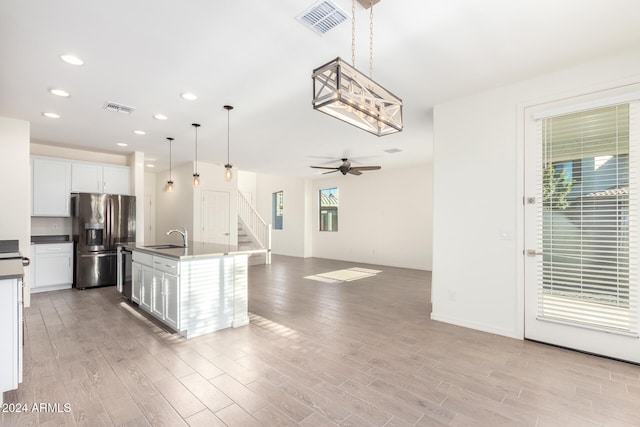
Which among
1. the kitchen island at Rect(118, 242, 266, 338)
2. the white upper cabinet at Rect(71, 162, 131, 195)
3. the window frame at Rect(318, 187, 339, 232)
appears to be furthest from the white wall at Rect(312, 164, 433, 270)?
the white upper cabinet at Rect(71, 162, 131, 195)

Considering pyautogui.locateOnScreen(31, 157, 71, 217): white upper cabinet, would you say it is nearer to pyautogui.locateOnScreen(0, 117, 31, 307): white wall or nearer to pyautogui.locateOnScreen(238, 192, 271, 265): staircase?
pyautogui.locateOnScreen(0, 117, 31, 307): white wall

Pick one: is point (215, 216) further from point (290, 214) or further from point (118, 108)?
point (118, 108)

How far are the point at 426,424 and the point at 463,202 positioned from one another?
2627 mm

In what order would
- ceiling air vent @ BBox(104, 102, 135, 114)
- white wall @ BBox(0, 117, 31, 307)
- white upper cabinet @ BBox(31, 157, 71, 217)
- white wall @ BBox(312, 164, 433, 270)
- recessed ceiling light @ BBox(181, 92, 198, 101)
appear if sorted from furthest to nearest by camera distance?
white wall @ BBox(312, 164, 433, 270)
white upper cabinet @ BBox(31, 157, 71, 217)
white wall @ BBox(0, 117, 31, 307)
ceiling air vent @ BBox(104, 102, 135, 114)
recessed ceiling light @ BBox(181, 92, 198, 101)

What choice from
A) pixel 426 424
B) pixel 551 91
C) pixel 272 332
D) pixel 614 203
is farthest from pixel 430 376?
pixel 551 91

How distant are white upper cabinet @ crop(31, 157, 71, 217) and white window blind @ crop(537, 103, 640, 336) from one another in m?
7.81

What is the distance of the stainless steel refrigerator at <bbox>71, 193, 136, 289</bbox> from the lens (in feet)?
19.2

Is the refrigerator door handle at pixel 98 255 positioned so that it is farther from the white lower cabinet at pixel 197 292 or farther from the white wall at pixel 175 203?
the white lower cabinet at pixel 197 292

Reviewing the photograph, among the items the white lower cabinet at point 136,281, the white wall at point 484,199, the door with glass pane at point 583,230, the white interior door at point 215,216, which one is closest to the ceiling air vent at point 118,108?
the white lower cabinet at point 136,281

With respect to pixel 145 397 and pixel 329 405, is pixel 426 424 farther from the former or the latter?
pixel 145 397

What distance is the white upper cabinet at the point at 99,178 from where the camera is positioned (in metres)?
6.14

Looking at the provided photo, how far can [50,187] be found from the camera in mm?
5852

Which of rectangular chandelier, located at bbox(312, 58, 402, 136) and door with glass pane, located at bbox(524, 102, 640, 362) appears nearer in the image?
rectangular chandelier, located at bbox(312, 58, 402, 136)

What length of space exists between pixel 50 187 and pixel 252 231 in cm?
501
